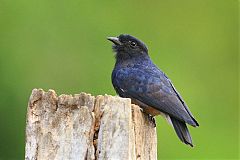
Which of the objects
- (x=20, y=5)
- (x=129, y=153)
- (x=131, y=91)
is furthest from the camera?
(x=20, y=5)

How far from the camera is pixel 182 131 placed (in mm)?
8781

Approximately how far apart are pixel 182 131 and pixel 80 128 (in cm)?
212

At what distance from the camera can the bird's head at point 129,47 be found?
10156 mm

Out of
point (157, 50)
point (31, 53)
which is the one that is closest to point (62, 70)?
point (31, 53)

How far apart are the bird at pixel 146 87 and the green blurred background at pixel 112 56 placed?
15.2ft

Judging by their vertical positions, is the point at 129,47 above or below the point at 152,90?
above

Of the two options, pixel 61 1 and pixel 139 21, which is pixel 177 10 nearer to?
pixel 139 21

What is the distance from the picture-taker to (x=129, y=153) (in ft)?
22.2

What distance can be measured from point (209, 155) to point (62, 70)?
283 cm

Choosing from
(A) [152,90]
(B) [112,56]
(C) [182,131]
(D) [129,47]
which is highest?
(B) [112,56]

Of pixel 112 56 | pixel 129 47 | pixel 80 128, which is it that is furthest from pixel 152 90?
pixel 112 56

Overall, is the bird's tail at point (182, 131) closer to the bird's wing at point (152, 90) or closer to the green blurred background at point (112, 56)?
the bird's wing at point (152, 90)

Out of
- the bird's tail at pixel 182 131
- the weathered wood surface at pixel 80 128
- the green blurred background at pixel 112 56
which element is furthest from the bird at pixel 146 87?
the green blurred background at pixel 112 56

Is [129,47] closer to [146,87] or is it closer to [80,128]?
[146,87]
